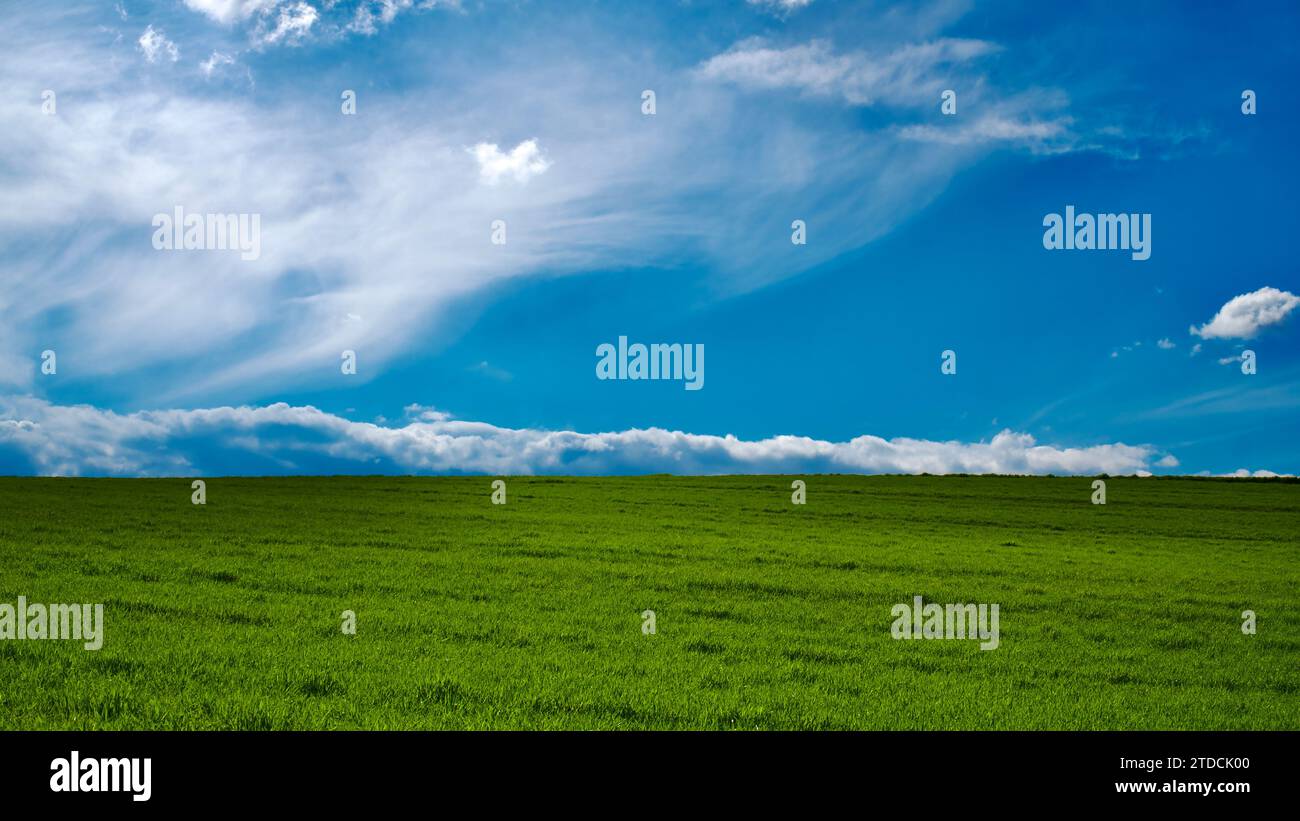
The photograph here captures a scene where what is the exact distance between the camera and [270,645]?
13.1m

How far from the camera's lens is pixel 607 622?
638 inches

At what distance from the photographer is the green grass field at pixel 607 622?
34.8ft

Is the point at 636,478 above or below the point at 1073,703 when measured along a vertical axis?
above

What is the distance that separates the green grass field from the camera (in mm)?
10609
